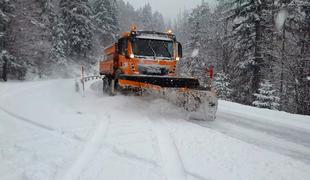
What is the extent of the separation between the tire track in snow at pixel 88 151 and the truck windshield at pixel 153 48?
4825 millimetres

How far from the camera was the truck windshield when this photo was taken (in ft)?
37.3

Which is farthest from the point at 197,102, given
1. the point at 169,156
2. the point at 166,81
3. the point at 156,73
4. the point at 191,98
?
the point at 169,156

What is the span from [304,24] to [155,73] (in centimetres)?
1137

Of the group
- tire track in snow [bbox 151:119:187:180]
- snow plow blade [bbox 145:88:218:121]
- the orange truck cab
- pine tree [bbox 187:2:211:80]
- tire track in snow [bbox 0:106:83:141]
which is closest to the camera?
tire track in snow [bbox 151:119:187:180]

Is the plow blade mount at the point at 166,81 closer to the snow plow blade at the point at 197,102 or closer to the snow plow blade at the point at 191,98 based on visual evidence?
the snow plow blade at the point at 191,98

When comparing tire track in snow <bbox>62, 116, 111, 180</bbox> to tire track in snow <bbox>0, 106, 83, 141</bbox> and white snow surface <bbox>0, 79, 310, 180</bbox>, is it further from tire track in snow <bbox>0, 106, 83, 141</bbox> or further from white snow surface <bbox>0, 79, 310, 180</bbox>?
tire track in snow <bbox>0, 106, 83, 141</bbox>

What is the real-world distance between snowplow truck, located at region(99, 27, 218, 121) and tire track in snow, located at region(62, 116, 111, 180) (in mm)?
2523

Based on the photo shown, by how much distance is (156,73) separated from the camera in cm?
1125

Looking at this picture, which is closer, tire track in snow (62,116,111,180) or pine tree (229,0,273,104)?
tire track in snow (62,116,111,180)

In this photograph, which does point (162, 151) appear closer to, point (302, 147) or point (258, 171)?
point (258, 171)

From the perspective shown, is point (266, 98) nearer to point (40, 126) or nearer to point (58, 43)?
point (40, 126)

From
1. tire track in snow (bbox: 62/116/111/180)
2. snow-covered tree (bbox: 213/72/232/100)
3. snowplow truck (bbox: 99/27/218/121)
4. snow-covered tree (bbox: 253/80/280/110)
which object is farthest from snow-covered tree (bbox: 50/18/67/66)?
tire track in snow (bbox: 62/116/111/180)

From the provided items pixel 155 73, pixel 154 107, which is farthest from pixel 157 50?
pixel 154 107

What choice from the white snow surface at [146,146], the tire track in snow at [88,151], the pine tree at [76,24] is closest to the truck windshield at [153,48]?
the white snow surface at [146,146]
